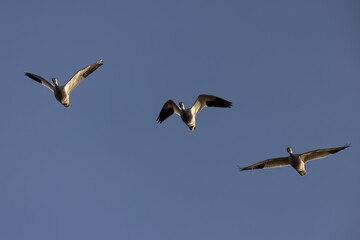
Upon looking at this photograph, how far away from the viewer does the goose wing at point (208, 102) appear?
67.6ft

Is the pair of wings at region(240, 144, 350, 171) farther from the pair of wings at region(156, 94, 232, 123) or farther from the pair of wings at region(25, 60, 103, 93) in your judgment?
the pair of wings at region(25, 60, 103, 93)

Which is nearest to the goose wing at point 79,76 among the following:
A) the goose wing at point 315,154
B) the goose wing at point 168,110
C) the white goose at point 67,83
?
the white goose at point 67,83

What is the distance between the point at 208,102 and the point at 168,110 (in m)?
1.86

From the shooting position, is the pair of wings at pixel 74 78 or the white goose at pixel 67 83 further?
the pair of wings at pixel 74 78

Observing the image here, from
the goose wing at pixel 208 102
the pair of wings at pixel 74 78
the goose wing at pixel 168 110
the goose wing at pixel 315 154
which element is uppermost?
the pair of wings at pixel 74 78

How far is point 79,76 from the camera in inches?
817

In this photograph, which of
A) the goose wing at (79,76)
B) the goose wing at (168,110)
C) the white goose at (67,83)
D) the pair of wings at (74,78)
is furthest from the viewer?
the goose wing at (168,110)

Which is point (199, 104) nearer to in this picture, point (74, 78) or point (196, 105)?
point (196, 105)

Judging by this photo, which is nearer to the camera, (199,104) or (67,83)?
(67,83)

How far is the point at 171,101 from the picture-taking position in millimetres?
20641

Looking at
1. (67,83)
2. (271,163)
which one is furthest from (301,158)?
(67,83)

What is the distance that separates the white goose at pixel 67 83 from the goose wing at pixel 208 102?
4.77 m

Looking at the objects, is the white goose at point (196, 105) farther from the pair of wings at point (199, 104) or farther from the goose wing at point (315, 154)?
the goose wing at point (315, 154)

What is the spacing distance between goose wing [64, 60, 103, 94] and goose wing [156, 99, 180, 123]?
3.54 meters
